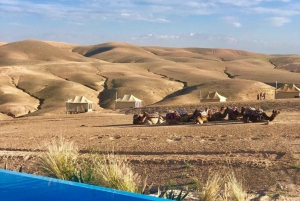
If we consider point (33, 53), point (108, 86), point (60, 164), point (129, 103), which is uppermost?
point (33, 53)

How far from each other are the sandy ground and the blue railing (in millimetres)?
3173

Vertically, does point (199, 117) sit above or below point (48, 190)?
above

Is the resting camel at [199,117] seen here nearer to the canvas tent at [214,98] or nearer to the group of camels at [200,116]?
the group of camels at [200,116]

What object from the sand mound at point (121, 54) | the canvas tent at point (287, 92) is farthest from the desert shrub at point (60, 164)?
the sand mound at point (121, 54)

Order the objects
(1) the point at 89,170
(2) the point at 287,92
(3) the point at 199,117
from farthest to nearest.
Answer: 1. (2) the point at 287,92
2. (3) the point at 199,117
3. (1) the point at 89,170

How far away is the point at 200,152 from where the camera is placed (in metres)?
11.8

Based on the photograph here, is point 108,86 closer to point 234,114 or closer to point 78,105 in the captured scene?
point 78,105

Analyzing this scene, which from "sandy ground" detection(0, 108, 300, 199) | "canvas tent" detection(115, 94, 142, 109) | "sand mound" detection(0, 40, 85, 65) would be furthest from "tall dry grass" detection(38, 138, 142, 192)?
"sand mound" detection(0, 40, 85, 65)

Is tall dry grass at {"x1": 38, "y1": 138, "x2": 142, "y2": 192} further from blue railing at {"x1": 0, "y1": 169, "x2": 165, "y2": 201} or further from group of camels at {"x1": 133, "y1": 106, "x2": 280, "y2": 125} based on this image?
group of camels at {"x1": 133, "y1": 106, "x2": 280, "y2": 125}

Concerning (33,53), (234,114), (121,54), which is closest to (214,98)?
(234,114)

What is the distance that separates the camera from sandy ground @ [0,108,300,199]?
9.24 m

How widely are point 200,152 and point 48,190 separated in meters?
6.33

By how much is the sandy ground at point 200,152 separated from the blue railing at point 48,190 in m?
3.17

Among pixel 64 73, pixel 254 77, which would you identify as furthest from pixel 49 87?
pixel 254 77
